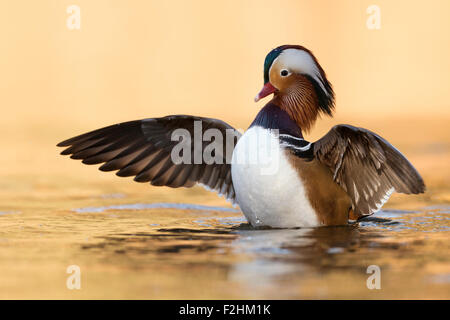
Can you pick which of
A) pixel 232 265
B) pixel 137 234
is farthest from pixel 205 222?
pixel 232 265

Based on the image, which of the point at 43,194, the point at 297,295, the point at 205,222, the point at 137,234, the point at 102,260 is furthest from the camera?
the point at 43,194

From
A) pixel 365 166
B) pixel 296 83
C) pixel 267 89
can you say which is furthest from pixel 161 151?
pixel 365 166

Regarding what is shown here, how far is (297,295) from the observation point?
4.07 m

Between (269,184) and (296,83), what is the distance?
0.92 meters

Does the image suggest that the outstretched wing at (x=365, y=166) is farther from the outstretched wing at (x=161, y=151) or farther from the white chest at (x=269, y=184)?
the outstretched wing at (x=161, y=151)

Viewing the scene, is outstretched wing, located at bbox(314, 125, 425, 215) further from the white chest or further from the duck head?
the duck head

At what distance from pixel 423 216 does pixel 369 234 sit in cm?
118

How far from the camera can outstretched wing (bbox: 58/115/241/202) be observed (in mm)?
6637

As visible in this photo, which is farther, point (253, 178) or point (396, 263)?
point (253, 178)

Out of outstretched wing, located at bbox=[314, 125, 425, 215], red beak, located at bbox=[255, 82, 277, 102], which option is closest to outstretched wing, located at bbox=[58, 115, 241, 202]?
red beak, located at bbox=[255, 82, 277, 102]

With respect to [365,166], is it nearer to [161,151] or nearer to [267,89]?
[267,89]

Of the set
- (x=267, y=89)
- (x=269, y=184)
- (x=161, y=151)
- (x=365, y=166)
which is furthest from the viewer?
(x=161, y=151)

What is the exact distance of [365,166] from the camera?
6164mm

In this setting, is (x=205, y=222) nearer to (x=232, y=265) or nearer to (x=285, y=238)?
(x=285, y=238)
